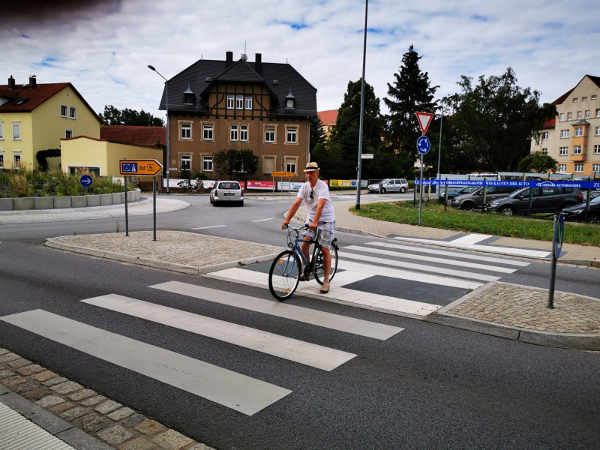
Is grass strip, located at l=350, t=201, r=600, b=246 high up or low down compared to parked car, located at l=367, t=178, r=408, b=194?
down

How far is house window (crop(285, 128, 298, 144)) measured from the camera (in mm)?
52062

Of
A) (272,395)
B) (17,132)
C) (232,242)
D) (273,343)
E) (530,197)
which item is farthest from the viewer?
(17,132)

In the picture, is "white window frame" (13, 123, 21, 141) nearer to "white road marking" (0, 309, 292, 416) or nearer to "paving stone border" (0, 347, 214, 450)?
"white road marking" (0, 309, 292, 416)

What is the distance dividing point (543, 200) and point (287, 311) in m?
18.9

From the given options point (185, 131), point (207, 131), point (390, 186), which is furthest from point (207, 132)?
point (390, 186)

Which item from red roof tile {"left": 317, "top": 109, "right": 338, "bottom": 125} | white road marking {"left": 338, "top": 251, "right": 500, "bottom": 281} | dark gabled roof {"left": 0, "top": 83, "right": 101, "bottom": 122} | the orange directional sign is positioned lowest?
white road marking {"left": 338, "top": 251, "right": 500, "bottom": 281}

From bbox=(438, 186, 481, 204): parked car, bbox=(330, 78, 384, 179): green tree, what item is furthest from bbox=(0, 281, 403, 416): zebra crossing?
bbox=(330, 78, 384, 179): green tree

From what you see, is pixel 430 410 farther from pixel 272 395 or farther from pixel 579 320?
pixel 579 320

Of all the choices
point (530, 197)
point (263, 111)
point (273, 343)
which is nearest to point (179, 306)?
point (273, 343)

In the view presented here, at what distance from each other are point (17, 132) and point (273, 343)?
2201 inches

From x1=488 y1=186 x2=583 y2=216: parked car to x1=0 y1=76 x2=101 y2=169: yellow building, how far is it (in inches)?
1775

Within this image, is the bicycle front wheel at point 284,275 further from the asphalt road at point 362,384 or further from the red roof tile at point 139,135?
the red roof tile at point 139,135

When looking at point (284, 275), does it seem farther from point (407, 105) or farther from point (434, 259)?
point (407, 105)

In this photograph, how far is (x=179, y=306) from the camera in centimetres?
641
